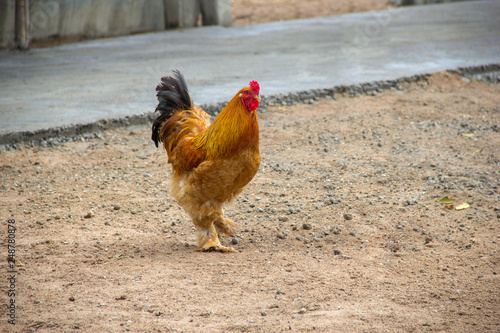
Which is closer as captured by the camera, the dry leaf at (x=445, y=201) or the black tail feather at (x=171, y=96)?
the black tail feather at (x=171, y=96)

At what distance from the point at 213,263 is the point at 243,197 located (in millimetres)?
1298

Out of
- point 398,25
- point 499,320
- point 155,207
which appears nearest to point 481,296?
point 499,320

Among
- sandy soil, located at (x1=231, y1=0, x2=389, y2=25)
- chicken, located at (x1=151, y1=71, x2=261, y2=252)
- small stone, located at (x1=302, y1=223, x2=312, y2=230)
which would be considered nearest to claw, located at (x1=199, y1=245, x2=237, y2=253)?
chicken, located at (x1=151, y1=71, x2=261, y2=252)

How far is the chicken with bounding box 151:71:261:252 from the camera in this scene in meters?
3.63

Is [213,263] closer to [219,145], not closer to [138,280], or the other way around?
[138,280]

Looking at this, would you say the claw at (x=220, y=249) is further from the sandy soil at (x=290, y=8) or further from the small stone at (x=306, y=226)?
the sandy soil at (x=290, y=8)

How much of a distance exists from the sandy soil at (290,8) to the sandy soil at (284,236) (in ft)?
24.9

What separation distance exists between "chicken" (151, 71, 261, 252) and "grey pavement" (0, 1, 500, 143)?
2428 millimetres

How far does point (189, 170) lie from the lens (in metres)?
3.94

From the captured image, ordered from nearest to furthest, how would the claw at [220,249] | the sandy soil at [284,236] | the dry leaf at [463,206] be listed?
the sandy soil at [284,236] < the claw at [220,249] < the dry leaf at [463,206]

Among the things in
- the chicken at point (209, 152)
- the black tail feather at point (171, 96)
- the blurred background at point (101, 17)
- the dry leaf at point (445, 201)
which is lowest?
the dry leaf at point (445, 201)

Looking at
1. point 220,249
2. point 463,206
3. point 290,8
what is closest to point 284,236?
point 220,249

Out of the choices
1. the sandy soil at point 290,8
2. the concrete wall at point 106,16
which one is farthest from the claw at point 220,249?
the sandy soil at point 290,8

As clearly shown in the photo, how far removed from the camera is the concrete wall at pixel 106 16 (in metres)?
9.84
